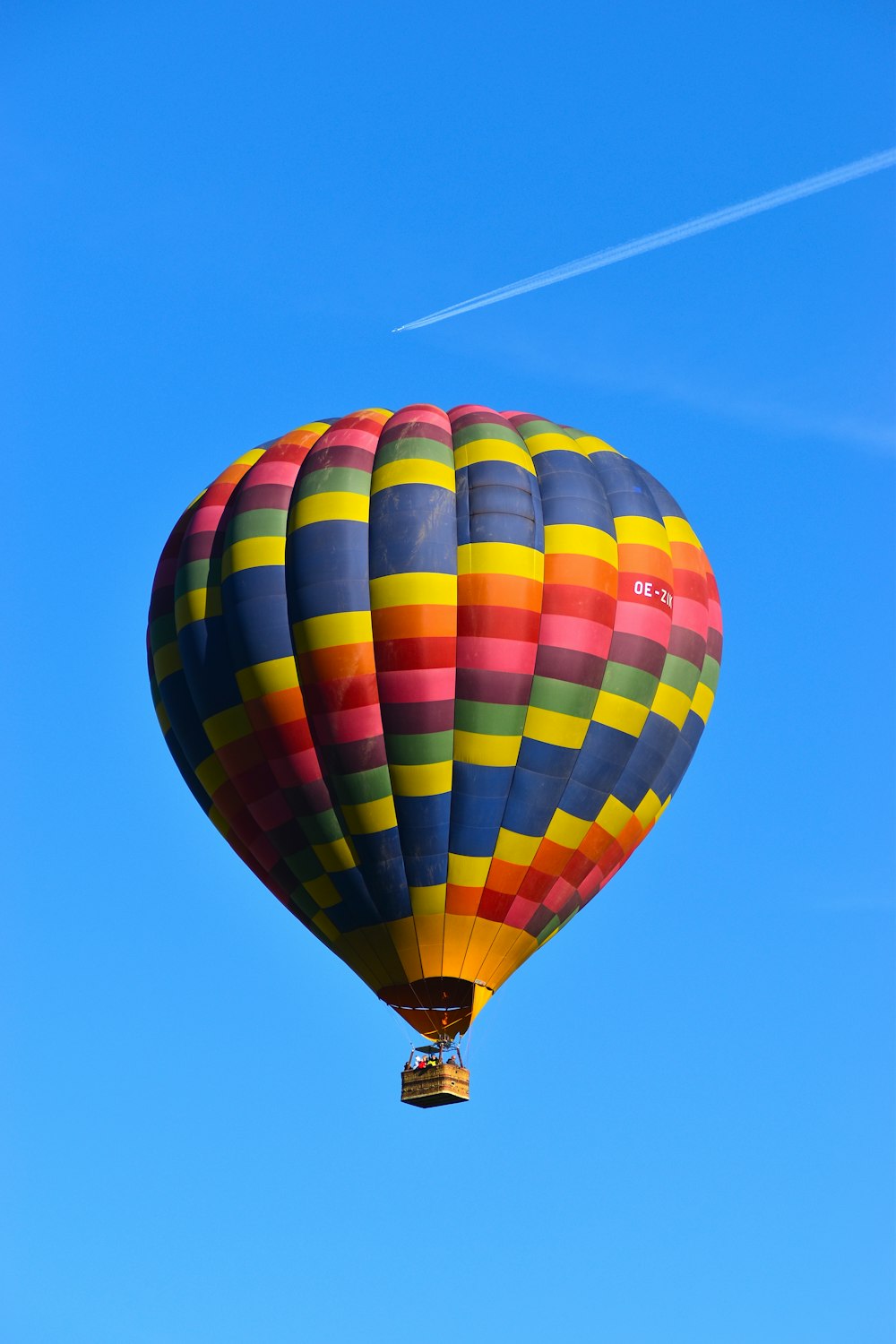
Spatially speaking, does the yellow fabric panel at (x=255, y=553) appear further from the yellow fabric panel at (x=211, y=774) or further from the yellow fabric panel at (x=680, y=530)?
the yellow fabric panel at (x=680, y=530)

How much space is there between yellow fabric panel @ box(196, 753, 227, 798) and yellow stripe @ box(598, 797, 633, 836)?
572 centimetres

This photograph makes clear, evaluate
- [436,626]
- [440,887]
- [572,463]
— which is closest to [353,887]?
[440,887]

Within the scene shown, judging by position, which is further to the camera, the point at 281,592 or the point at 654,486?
the point at 654,486

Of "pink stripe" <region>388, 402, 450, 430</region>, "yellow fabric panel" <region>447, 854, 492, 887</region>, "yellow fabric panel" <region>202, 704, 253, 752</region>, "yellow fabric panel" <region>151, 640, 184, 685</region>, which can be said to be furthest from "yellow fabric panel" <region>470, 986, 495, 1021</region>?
"pink stripe" <region>388, 402, 450, 430</region>

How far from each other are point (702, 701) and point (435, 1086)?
25.6 feet

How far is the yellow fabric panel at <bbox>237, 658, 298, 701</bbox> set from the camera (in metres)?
37.9

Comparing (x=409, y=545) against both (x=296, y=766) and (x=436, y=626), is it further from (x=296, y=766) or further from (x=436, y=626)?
(x=296, y=766)

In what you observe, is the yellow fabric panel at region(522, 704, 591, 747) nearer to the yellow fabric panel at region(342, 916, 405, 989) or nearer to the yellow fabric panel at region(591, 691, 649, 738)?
the yellow fabric panel at region(591, 691, 649, 738)

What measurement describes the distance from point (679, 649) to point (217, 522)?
A: 7.35 metres

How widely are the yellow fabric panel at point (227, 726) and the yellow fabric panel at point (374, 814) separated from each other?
2.03 metres

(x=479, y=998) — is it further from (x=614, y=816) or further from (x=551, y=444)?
(x=551, y=444)

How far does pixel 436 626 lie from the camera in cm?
3738

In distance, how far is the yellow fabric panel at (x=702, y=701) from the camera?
4062 cm

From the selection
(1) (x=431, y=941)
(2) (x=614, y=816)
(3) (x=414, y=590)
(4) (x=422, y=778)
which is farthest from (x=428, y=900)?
(3) (x=414, y=590)
